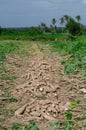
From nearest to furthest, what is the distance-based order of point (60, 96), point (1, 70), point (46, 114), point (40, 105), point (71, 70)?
point (46, 114)
point (40, 105)
point (60, 96)
point (71, 70)
point (1, 70)

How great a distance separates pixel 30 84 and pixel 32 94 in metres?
0.80

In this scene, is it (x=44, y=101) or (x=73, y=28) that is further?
(x=73, y=28)

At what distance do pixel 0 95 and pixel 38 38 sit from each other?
1609 inches

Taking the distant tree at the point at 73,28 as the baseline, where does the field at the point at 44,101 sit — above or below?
above

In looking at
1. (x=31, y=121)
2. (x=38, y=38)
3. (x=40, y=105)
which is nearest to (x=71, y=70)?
(x=40, y=105)

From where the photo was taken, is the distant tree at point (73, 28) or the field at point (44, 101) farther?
the distant tree at point (73, 28)

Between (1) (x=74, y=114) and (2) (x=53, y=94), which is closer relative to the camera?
(1) (x=74, y=114)

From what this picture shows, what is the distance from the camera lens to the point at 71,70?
959 cm

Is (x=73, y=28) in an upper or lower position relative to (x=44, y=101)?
lower

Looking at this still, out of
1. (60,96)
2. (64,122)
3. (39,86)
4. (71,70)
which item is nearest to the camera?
(64,122)

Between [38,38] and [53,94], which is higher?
[53,94]

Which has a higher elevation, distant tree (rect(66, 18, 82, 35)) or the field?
the field

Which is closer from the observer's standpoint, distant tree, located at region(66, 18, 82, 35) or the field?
the field

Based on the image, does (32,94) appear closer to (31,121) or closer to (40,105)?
(40,105)
